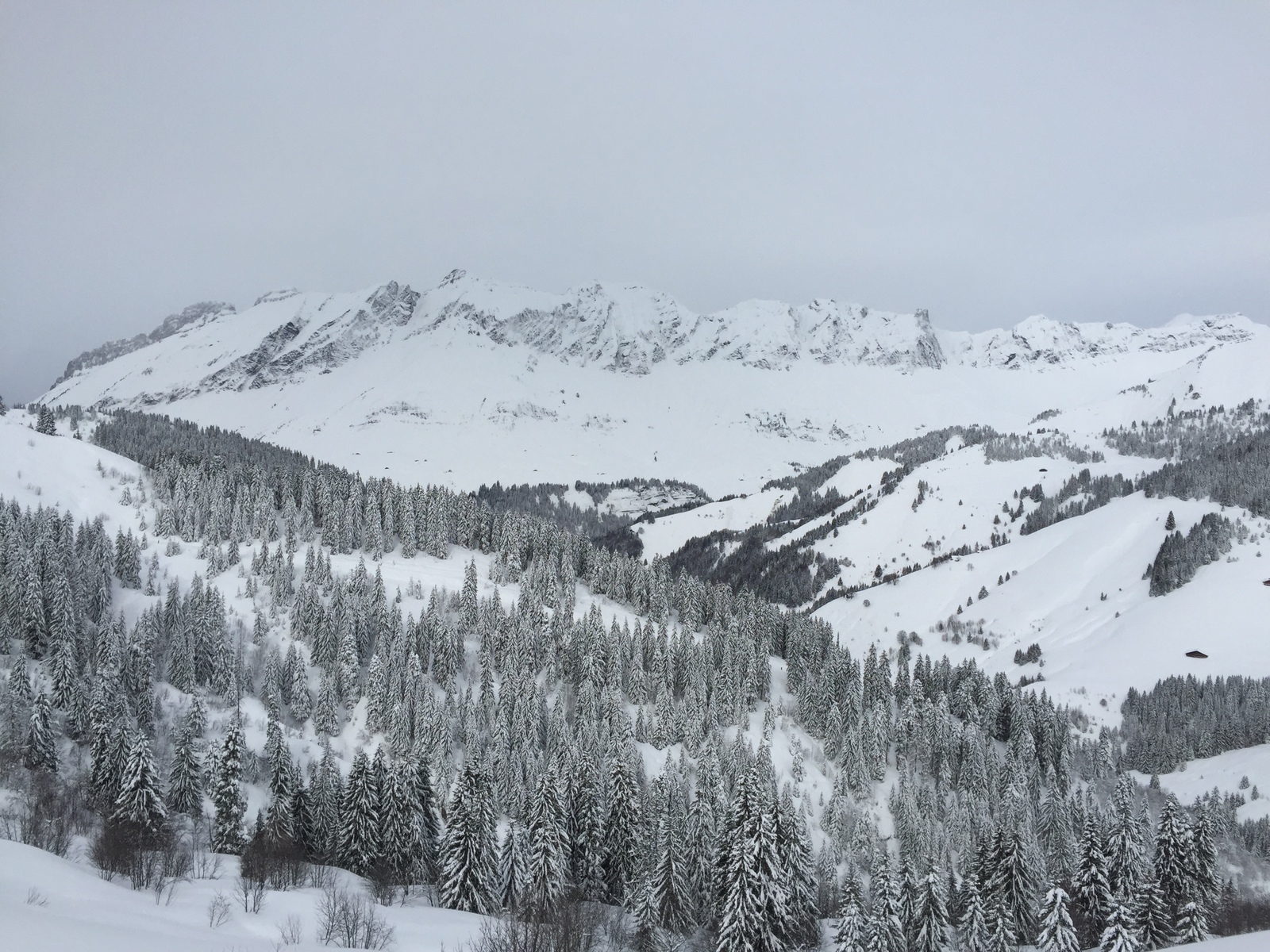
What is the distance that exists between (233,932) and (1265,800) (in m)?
138

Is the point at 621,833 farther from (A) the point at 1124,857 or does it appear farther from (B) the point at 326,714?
(B) the point at 326,714

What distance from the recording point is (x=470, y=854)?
5119 centimetres

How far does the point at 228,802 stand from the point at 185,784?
8096 millimetres

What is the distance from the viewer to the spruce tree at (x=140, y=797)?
55719 mm

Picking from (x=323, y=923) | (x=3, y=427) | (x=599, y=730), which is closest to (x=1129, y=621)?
(x=599, y=730)

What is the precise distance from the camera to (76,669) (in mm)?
81562

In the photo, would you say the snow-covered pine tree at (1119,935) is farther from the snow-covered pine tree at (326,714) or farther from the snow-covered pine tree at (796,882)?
the snow-covered pine tree at (326,714)

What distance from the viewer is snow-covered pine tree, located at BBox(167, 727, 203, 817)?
65.4 m

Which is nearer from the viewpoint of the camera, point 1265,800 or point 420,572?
point 1265,800

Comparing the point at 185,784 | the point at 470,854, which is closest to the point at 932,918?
the point at 470,854

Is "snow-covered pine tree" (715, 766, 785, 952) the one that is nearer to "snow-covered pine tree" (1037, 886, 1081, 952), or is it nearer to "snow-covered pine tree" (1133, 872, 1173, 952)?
"snow-covered pine tree" (1037, 886, 1081, 952)

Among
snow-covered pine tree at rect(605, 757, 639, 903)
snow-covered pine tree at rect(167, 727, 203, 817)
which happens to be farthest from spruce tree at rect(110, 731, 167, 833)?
snow-covered pine tree at rect(605, 757, 639, 903)

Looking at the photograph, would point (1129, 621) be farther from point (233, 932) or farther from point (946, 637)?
point (233, 932)

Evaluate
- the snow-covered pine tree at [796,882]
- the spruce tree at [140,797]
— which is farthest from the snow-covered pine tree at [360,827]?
the snow-covered pine tree at [796,882]
